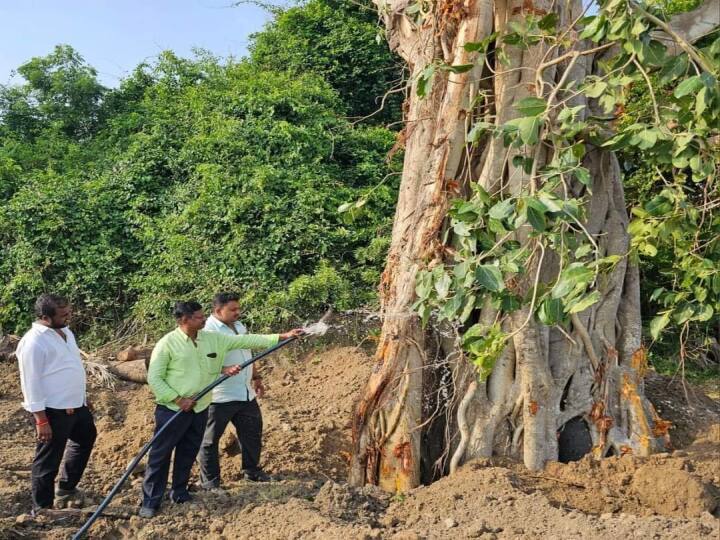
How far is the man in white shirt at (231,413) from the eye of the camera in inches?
224

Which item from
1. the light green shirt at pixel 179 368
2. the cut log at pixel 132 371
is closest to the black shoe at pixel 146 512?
the light green shirt at pixel 179 368

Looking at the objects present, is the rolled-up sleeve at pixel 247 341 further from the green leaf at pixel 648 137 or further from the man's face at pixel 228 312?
the green leaf at pixel 648 137

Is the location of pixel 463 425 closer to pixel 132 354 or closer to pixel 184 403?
pixel 184 403

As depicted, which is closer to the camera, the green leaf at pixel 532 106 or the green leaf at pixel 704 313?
the green leaf at pixel 532 106

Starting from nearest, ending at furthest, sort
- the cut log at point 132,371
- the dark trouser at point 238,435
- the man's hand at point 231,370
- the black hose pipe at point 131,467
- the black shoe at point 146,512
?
the black hose pipe at point 131,467 → the black shoe at point 146,512 → the man's hand at point 231,370 → the dark trouser at point 238,435 → the cut log at point 132,371

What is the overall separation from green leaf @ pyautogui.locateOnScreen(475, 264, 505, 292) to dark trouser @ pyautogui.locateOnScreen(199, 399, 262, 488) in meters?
2.85

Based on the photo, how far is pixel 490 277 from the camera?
356cm

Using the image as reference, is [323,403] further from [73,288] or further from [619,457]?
[73,288]

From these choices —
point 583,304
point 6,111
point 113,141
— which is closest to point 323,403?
point 583,304

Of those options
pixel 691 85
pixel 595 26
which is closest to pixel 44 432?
pixel 595 26

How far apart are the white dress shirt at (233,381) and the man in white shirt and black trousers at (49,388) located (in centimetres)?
100

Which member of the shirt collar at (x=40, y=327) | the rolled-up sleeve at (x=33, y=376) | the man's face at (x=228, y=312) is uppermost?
the man's face at (x=228, y=312)

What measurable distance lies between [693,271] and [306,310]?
5.25 meters

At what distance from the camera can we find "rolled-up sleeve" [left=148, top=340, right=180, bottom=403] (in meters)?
5.03
